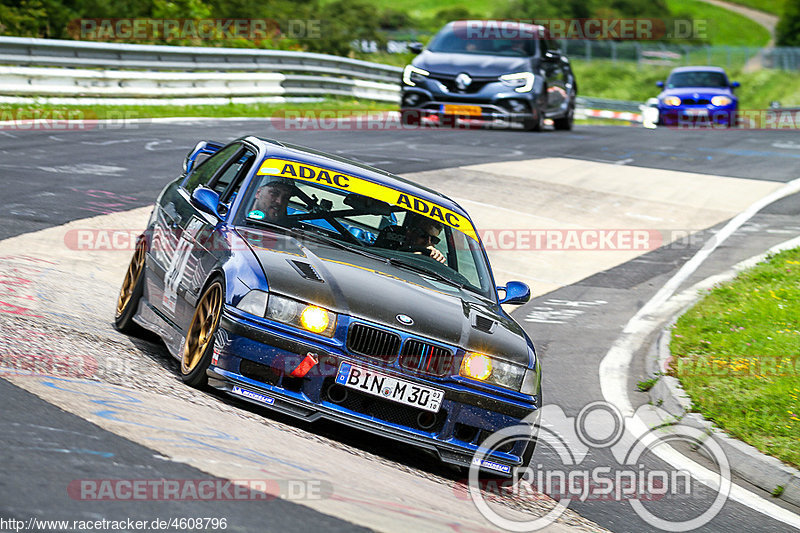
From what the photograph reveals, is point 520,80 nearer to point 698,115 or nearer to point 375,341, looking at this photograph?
point 698,115

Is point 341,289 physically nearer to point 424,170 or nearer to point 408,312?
point 408,312

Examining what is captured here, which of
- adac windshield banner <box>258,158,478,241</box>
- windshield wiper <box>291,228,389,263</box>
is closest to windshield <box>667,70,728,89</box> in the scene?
adac windshield banner <box>258,158,478,241</box>

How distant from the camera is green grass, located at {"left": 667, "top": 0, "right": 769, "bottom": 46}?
79.9 m

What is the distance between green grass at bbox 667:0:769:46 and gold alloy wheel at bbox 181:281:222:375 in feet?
248

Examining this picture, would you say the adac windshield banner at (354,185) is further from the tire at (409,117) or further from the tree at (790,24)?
the tree at (790,24)

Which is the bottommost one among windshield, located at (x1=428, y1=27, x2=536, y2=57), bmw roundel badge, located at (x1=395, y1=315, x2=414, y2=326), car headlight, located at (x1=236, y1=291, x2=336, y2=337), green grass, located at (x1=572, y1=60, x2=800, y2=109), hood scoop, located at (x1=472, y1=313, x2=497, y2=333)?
green grass, located at (x1=572, y1=60, x2=800, y2=109)

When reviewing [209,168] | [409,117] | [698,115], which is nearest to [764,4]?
[698,115]

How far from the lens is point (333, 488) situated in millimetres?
4707

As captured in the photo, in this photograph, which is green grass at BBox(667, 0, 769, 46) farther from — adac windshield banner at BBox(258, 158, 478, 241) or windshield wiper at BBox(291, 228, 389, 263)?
windshield wiper at BBox(291, 228, 389, 263)

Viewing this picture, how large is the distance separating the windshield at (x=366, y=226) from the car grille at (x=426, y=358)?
0.97 meters

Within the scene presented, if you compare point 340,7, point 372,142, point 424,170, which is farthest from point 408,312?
point 340,7

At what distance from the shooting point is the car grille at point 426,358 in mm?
5672

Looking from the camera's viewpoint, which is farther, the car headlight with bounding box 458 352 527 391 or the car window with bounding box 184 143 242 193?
the car window with bounding box 184 143 242 193

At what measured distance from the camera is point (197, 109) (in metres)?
23.0
